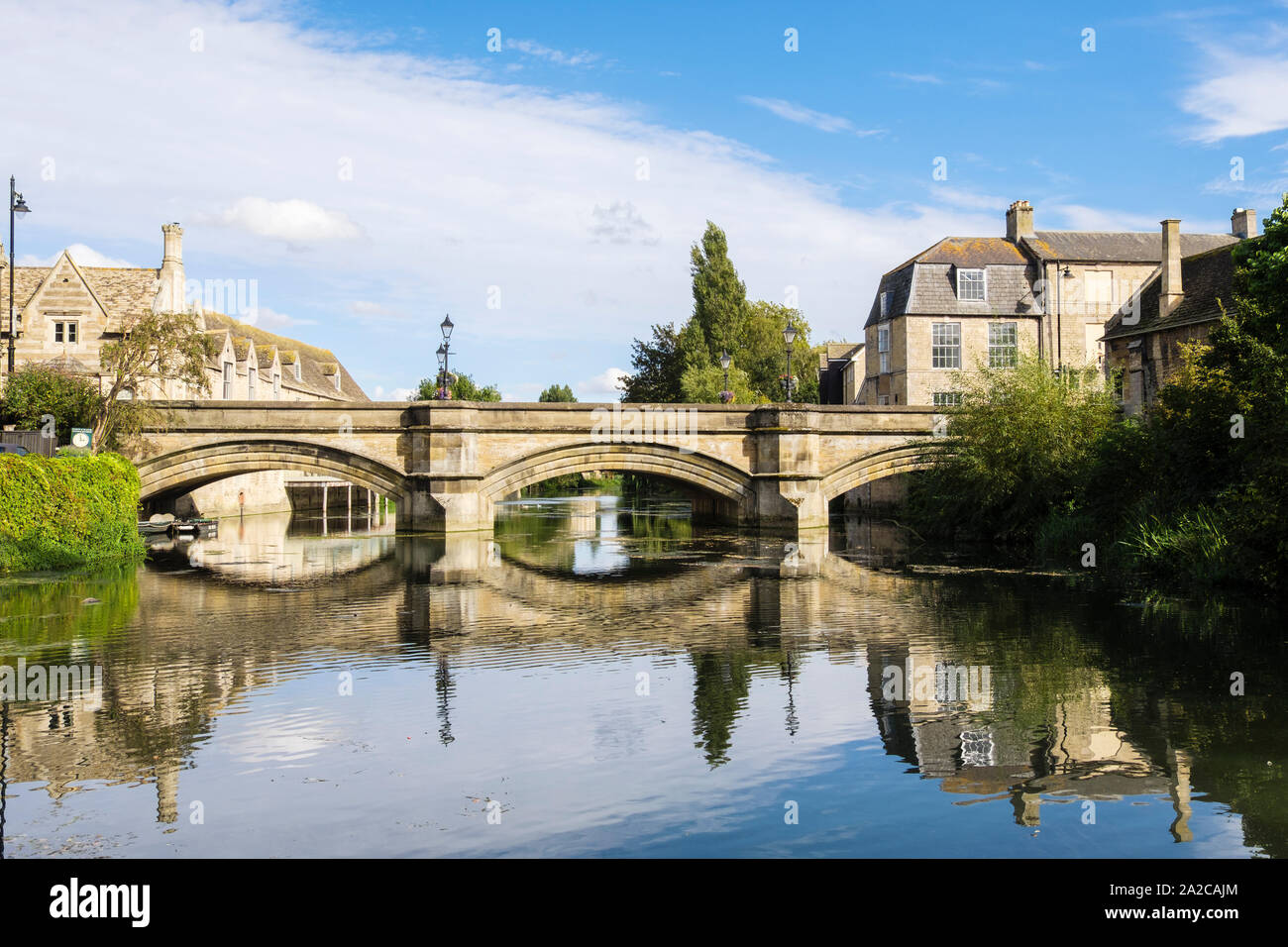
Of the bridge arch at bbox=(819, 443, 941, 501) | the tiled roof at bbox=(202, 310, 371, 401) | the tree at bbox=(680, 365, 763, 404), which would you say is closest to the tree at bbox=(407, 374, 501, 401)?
the tiled roof at bbox=(202, 310, 371, 401)

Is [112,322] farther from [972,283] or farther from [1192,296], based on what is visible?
[1192,296]

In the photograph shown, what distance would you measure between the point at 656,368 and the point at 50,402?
132 ft

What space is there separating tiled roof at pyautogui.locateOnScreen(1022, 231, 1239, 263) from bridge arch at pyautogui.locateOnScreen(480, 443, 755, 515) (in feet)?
65.9

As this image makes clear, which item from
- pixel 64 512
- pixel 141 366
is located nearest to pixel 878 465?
pixel 141 366

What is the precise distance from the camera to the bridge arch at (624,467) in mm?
34656

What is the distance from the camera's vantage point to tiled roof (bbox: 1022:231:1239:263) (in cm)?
4625

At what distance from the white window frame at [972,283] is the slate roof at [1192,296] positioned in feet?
21.6

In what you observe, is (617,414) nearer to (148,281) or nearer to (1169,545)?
(1169,545)

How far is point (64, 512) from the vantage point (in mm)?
24359

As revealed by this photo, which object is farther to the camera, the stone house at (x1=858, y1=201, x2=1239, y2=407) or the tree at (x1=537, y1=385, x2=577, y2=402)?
the tree at (x1=537, y1=385, x2=577, y2=402)

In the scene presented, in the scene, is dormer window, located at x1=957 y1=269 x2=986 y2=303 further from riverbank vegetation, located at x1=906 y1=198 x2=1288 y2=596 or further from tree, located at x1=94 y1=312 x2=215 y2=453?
tree, located at x1=94 y1=312 x2=215 y2=453
